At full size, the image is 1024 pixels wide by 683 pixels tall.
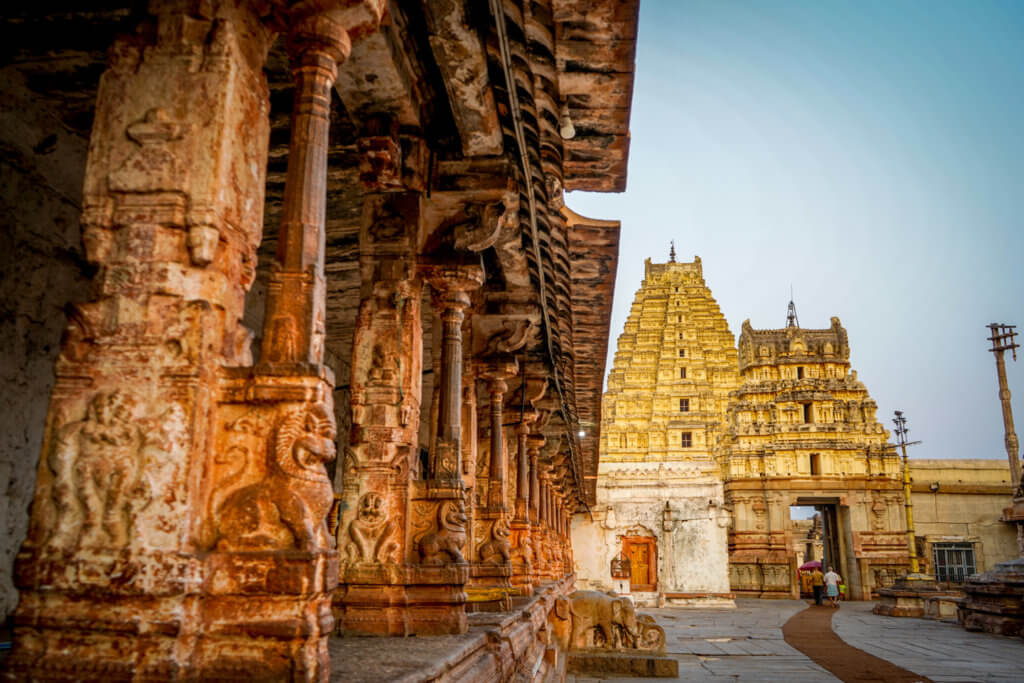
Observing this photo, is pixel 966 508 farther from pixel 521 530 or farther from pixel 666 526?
pixel 521 530

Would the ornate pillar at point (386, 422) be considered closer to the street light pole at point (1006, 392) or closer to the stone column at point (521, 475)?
the stone column at point (521, 475)

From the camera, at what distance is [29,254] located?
18.7 feet

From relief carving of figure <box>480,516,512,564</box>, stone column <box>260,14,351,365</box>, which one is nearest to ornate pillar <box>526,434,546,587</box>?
relief carving of figure <box>480,516,512,564</box>

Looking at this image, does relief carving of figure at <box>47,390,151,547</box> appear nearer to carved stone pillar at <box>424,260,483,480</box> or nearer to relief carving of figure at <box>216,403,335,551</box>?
relief carving of figure at <box>216,403,335,551</box>

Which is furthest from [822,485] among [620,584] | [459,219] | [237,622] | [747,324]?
[237,622]

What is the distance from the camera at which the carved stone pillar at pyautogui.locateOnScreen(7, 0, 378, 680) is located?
2.35 m

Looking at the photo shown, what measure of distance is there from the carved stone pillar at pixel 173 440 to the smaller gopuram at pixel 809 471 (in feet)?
134

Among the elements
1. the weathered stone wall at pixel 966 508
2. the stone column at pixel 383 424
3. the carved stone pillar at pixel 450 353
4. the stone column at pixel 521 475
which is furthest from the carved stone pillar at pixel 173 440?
the weathered stone wall at pixel 966 508

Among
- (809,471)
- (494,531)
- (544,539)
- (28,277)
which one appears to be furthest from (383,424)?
(809,471)

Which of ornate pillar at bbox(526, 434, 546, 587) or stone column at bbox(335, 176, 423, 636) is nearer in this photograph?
stone column at bbox(335, 176, 423, 636)

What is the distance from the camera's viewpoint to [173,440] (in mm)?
2428

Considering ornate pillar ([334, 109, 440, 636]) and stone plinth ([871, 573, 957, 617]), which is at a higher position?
ornate pillar ([334, 109, 440, 636])

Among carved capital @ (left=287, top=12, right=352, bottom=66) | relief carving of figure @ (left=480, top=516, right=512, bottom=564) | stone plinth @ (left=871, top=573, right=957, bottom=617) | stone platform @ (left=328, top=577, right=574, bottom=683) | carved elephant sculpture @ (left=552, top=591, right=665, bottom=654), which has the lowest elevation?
stone plinth @ (left=871, top=573, right=957, bottom=617)

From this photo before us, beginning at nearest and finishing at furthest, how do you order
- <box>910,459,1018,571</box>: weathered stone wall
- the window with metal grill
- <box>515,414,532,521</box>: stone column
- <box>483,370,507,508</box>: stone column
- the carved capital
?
the carved capital → <box>483,370,507,508</box>: stone column → <box>515,414,532,521</box>: stone column → <box>910,459,1018,571</box>: weathered stone wall → the window with metal grill
